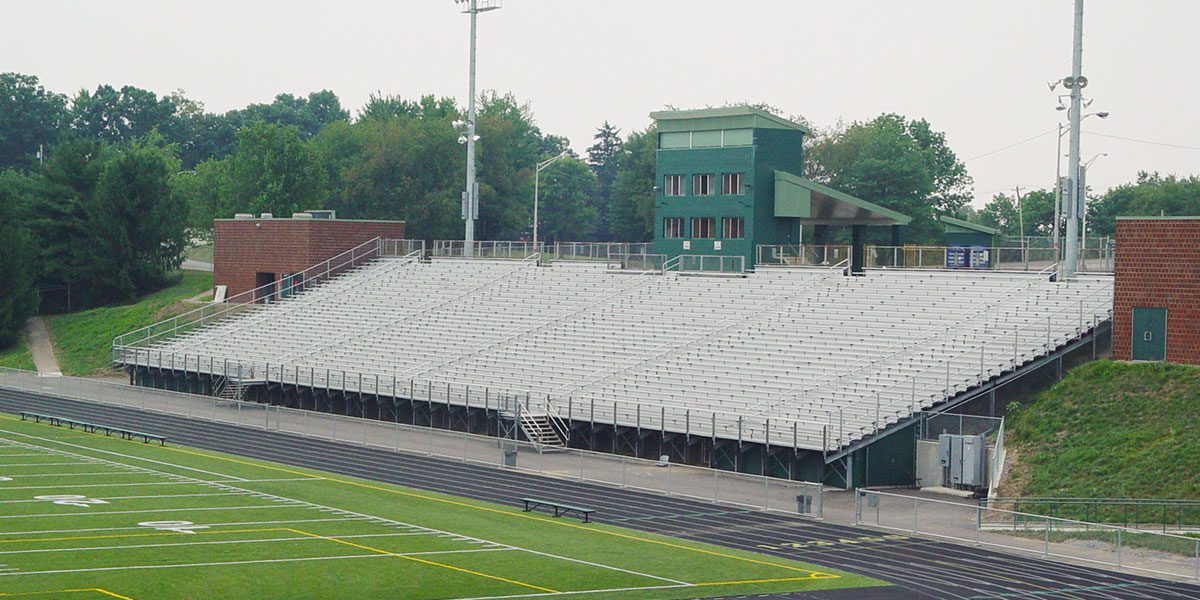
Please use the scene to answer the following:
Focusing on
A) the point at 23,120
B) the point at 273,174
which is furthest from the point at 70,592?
the point at 23,120

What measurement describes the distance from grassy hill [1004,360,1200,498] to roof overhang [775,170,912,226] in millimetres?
18896

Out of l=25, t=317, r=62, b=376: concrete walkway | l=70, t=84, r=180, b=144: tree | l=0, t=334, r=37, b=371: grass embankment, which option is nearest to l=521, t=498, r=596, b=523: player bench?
l=25, t=317, r=62, b=376: concrete walkway

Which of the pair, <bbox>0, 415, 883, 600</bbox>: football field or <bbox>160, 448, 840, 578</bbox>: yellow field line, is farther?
<bbox>160, 448, 840, 578</bbox>: yellow field line

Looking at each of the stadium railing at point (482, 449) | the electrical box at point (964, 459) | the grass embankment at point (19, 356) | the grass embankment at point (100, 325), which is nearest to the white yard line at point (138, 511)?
the stadium railing at point (482, 449)

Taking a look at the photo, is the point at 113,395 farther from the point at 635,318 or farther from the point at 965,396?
the point at 965,396

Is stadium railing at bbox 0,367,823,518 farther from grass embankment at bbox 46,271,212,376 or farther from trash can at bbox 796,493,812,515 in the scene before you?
grass embankment at bbox 46,271,212,376

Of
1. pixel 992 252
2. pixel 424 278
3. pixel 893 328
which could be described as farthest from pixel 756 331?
pixel 424 278

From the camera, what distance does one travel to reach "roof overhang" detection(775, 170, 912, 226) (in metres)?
A: 59.7

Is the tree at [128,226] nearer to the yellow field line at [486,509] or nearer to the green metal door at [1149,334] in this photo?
the yellow field line at [486,509]

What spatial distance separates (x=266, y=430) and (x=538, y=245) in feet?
71.4

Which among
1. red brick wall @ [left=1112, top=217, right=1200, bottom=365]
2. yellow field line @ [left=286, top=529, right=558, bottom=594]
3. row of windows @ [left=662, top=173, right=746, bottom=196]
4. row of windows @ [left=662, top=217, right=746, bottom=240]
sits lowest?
yellow field line @ [left=286, top=529, right=558, bottom=594]

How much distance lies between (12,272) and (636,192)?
43.5 metres

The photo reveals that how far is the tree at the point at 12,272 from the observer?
3056 inches

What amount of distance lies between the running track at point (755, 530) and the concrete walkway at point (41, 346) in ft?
78.9
